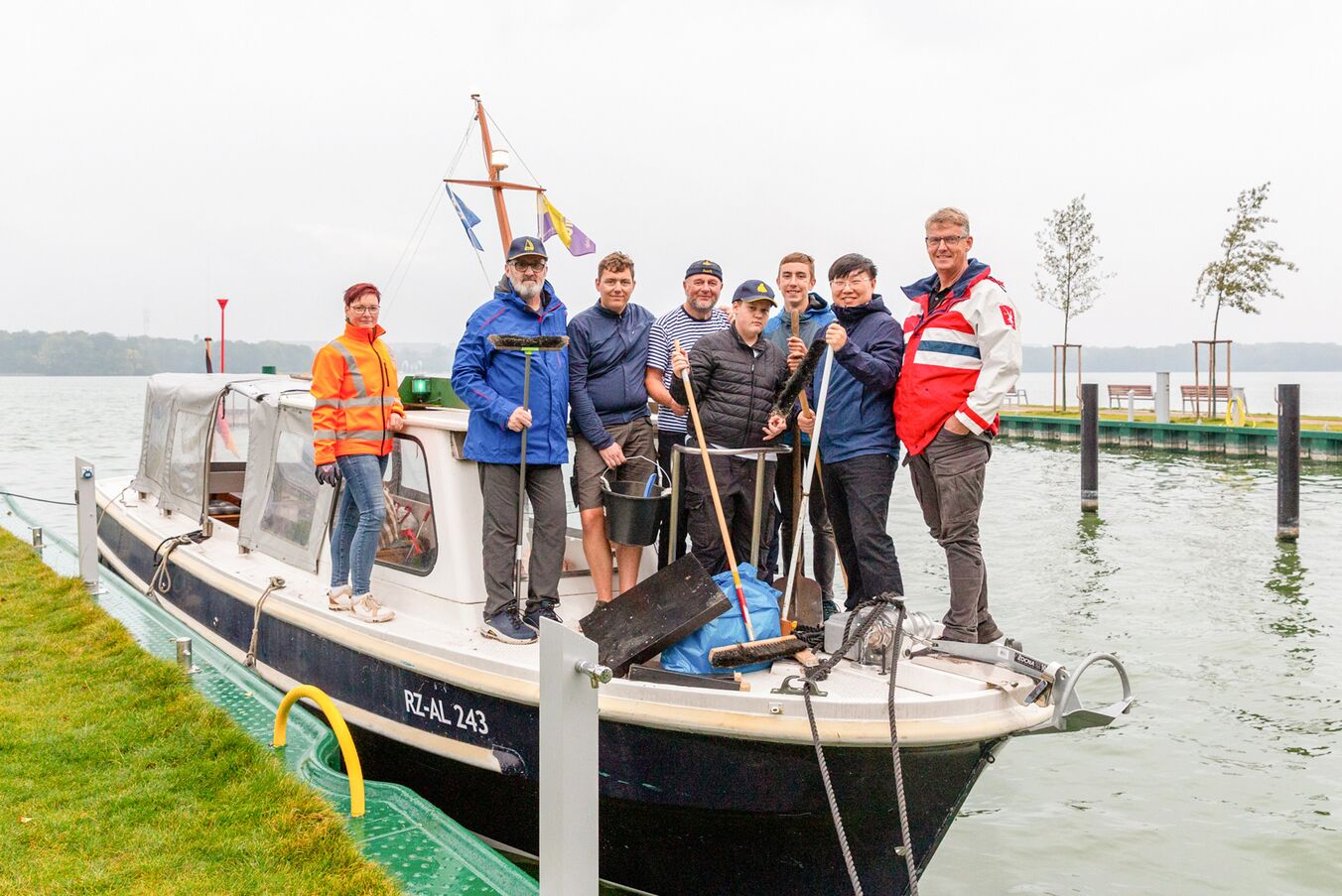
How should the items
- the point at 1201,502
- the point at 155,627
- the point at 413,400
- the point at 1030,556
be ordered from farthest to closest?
the point at 1201,502 < the point at 1030,556 < the point at 155,627 < the point at 413,400

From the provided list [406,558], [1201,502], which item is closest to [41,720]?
[406,558]

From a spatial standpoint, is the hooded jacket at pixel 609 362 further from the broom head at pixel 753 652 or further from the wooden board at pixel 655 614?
the broom head at pixel 753 652

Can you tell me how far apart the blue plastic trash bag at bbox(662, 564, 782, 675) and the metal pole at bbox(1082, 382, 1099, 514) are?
1653 centimetres

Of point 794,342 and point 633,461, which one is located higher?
point 794,342

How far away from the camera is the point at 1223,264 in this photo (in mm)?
32375

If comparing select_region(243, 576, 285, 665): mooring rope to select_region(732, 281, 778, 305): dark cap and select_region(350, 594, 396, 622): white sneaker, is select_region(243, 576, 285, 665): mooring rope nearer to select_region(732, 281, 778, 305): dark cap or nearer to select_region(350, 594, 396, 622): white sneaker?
select_region(350, 594, 396, 622): white sneaker

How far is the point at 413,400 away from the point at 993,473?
22.6 m

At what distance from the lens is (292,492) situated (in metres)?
6.09

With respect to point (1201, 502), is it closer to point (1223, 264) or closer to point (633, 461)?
point (1223, 264)

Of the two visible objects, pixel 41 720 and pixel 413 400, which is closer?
pixel 41 720

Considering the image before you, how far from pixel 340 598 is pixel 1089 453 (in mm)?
17319

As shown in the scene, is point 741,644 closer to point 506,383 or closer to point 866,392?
point 866,392

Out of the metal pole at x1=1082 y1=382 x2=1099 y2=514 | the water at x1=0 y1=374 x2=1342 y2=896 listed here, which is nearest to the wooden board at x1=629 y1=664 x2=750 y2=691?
the water at x1=0 y1=374 x2=1342 y2=896

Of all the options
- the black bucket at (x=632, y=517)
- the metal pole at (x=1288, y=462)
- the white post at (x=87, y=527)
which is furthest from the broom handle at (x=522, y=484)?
the metal pole at (x=1288, y=462)
